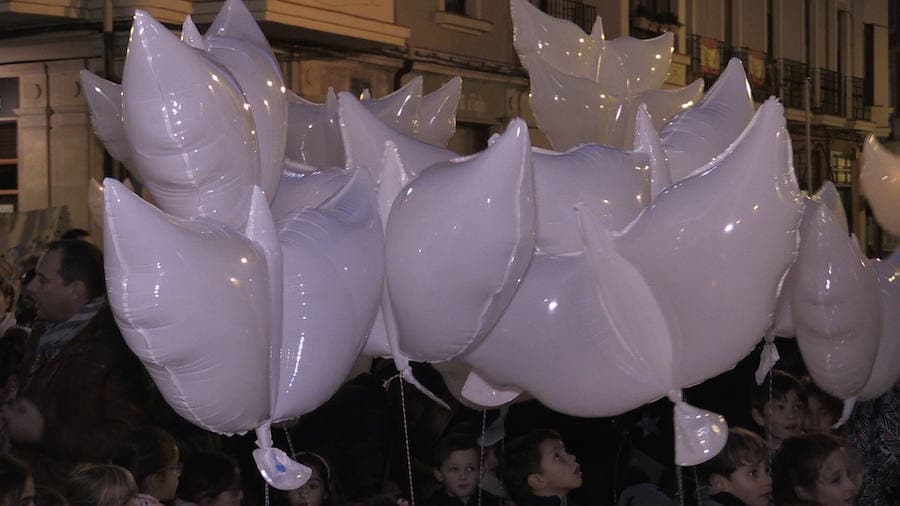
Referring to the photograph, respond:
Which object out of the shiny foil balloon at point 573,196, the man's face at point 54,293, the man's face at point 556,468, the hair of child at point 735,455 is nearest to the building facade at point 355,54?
the man's face at point 54,293

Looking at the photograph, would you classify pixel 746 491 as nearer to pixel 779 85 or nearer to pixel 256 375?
pixel 256 375

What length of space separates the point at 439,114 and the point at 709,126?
42.7 inches

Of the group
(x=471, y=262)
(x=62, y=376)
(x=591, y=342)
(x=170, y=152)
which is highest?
(x=170, y=152)

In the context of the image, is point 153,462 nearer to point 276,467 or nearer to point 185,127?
point 276,467

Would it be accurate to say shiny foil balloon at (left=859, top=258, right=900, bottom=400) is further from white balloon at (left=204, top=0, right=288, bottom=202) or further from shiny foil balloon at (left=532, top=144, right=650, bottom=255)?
white balloon at (left=204, top=0, right=288, bottom=202)

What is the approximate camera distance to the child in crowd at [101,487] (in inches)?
134

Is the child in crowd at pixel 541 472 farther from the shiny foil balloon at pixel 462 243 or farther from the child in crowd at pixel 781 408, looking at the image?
the shiny foil balloon at pixel 462 243

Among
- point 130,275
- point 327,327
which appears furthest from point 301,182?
point 130,275

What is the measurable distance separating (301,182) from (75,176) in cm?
935

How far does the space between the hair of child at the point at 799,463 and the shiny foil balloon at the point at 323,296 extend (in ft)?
5.83

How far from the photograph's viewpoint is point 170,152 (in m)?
2.60

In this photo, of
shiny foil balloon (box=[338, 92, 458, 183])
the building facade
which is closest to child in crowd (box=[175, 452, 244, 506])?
shiny foil balloon (box=[338, 92, 458, 183])

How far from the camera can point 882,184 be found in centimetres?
516

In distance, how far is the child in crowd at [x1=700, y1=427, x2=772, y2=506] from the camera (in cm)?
437
